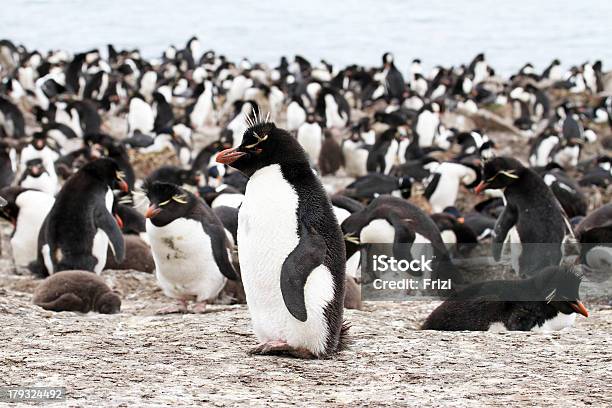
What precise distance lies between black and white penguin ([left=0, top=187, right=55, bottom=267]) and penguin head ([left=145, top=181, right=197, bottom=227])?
2.82 m

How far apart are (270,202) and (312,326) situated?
55 centimetres

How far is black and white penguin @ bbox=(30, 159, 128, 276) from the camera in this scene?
22.9 feet

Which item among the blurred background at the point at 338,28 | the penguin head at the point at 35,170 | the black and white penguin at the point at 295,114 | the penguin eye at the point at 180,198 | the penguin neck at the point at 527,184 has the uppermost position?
the blurred background at the point at 338,28

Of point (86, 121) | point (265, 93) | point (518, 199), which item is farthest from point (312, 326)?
point (265, 93)

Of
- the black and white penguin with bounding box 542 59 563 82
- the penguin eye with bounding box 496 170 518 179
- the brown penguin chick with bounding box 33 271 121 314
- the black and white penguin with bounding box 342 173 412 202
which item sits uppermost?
the black and white penguin with bounding box 542 59 563 82

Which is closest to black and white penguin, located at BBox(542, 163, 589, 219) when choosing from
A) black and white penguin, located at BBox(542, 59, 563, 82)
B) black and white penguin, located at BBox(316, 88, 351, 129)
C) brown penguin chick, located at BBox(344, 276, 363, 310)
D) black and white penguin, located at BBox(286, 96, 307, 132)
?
brown penguin chick, located at BBox(344, 276, 363, 310)

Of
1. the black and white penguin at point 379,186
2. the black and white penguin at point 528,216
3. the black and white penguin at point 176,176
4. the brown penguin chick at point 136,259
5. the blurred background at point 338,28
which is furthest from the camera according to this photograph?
the blurred background at point 338,28

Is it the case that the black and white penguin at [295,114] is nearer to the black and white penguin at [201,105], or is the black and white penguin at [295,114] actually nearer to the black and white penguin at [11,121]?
the black and white penguin at [201,105]

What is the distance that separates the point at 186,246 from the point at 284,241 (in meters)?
2.14

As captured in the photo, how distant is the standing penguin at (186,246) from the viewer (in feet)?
19.1

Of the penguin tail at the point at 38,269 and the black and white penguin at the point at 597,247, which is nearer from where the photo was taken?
the black and white penguin at the point at 597,247

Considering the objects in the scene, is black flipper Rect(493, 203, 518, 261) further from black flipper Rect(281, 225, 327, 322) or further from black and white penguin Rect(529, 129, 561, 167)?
black and white penguin Rect(529, 129, 561, 167)

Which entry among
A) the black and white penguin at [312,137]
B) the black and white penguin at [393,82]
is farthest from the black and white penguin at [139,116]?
the black and white penguin at [393,82]

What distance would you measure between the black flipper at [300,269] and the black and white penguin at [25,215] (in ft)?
16.8
